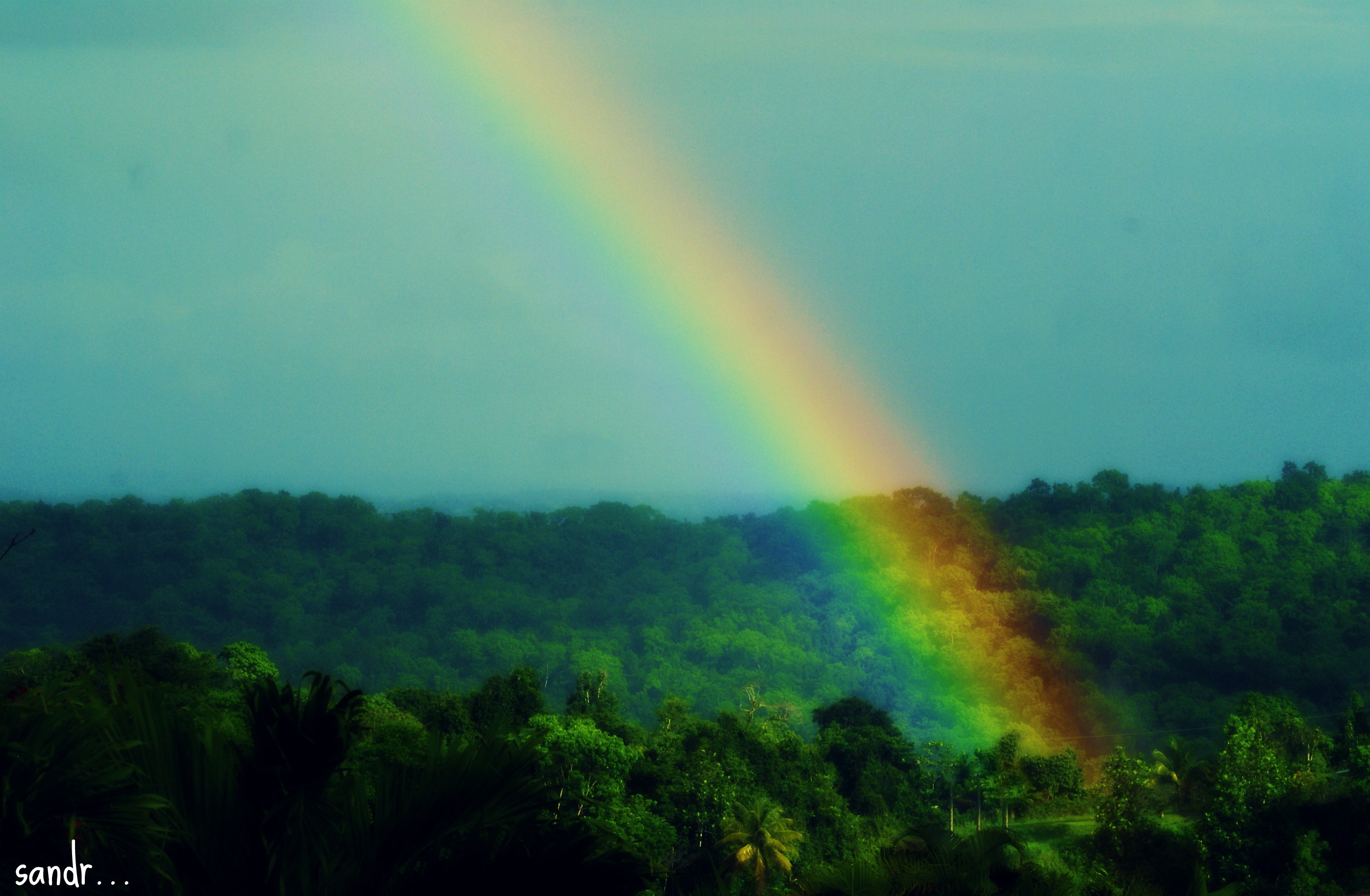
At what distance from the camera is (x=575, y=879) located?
13.6 ft

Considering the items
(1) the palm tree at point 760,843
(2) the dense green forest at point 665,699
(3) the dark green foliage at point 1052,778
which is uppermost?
(2) the dense green forest at point 665,699

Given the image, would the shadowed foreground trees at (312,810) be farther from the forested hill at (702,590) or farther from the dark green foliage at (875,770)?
the forested hill at (702,590)

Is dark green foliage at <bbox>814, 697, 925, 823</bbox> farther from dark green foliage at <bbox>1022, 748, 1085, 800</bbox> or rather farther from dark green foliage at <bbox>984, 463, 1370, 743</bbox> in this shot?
dark green foliage at <bbox>984, 463, 1370, 743</bbox>

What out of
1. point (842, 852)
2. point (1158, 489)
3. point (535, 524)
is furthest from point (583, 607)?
point (842, 852)

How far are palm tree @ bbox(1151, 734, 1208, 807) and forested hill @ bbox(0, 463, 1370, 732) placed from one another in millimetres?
24614

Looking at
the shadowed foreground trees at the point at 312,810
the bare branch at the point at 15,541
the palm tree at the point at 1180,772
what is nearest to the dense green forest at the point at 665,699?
the shadowed foreground trees at the point at 312,810

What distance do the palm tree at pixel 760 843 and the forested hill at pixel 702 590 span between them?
43325mm

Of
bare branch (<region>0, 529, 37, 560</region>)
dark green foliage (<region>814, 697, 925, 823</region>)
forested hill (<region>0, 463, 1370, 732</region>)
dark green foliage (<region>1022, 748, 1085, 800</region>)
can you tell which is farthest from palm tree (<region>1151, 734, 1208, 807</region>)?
bare branch (<region>0, 529, 37, 560</region>)

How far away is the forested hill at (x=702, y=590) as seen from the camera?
8550 centimetres

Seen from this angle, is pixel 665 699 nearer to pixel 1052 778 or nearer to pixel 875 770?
pixel 875 770

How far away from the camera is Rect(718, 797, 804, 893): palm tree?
39.2 m

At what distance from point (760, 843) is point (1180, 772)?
19.4 meters

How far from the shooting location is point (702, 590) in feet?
365

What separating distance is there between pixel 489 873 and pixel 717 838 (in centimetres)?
3924
